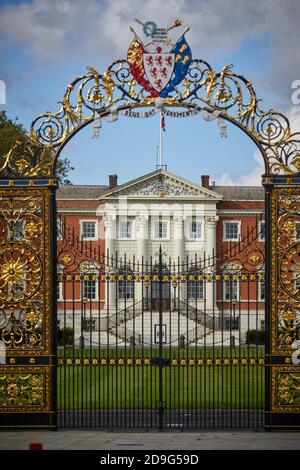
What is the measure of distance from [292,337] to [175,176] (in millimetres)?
33081

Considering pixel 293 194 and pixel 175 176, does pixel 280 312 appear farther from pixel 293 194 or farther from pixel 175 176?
pixel 175 176

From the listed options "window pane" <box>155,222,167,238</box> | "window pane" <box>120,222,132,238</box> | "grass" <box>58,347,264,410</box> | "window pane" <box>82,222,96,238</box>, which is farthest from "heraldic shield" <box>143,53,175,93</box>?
"window pane" <box>155,222,167,238</box>

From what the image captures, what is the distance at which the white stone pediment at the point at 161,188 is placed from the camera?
146ft

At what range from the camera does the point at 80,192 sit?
4634cm

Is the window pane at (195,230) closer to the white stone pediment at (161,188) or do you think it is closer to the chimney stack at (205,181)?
the white stone pediment at (161,188)

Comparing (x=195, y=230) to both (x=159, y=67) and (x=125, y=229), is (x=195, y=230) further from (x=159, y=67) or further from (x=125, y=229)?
(x=159, y=67)

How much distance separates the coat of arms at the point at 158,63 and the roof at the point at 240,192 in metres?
35.6

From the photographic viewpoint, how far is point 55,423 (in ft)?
40.0

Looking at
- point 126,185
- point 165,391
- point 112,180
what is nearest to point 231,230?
point 126,185

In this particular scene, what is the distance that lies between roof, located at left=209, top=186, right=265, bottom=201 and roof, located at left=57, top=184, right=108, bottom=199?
676 centimetres

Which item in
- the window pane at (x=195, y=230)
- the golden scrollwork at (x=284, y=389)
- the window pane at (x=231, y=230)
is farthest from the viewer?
the window pane at (x=195, y=230)

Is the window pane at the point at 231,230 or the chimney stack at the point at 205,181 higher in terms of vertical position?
the chimney stack at the point at 205,181

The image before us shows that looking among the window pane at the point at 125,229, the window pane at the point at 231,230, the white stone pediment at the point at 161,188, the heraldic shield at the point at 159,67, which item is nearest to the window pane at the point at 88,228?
the white stone pediment at the point at 161,188
